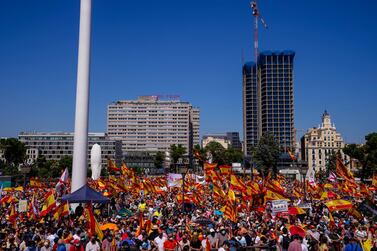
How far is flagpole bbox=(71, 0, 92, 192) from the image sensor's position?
2761cm

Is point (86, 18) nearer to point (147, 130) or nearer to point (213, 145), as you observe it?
point (213, 145)

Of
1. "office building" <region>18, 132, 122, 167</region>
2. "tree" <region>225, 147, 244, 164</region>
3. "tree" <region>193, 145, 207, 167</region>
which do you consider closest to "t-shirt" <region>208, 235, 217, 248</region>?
"tree" <region>193, 145, 207, 167</region>

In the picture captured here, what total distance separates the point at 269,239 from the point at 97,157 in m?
33.6

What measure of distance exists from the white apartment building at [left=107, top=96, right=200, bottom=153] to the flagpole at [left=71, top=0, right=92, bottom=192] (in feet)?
538

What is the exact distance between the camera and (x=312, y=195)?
38.3 m

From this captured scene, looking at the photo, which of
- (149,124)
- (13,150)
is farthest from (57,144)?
(13,150)

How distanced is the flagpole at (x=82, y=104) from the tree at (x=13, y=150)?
321 feet

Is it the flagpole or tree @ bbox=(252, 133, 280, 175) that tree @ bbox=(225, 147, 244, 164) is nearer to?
tree @ bbox=(252, 133, 280, 175)

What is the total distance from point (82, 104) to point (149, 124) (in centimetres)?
16931

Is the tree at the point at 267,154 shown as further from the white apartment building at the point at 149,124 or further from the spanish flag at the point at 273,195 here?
the white apartment building at the point at 149,124

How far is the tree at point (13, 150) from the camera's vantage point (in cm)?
11588

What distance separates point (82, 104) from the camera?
27.8m

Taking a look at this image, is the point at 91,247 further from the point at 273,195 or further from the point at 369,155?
the point at 369,155

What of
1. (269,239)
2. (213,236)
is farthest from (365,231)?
(213,236)
